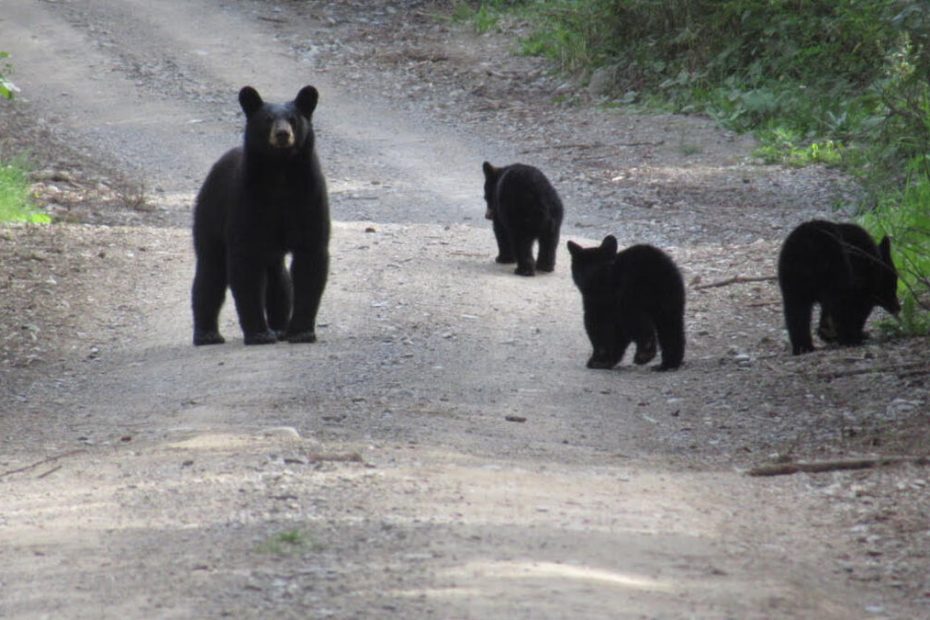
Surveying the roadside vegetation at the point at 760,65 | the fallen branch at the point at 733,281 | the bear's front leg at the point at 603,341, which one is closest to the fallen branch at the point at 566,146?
the roadside vegetation at the point at 760,65

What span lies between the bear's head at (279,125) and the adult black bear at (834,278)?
3.33 metres

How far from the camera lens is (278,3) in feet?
108

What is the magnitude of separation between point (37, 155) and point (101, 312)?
356 inches

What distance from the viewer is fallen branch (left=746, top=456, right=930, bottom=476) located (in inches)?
300

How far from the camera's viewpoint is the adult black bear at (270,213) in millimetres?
10633

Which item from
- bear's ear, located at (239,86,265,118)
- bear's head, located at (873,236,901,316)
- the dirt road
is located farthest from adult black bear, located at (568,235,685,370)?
bear's ear, located at (239,86,265,118)

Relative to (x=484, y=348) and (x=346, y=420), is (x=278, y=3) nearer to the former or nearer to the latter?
(x=484, y=348)

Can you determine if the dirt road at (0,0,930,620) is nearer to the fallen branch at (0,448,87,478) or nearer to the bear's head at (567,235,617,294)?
the fallen branch at (0,448,87,478)

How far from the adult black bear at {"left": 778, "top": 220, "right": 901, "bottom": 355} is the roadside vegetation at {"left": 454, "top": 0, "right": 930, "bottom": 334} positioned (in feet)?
13.7

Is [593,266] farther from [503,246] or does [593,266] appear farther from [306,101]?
[503,246]

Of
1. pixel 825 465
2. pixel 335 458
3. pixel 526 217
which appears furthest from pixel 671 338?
pixel 526 217

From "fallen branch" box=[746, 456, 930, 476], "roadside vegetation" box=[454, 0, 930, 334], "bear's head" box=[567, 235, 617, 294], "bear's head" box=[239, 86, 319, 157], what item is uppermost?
"roadside vegetation" box=[454, 0, 930, 334]

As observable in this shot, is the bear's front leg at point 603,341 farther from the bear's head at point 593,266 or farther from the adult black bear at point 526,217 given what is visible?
the adult black bear at point 526,217

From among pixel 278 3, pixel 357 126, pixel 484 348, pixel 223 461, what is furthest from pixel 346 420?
pixel 278 3
